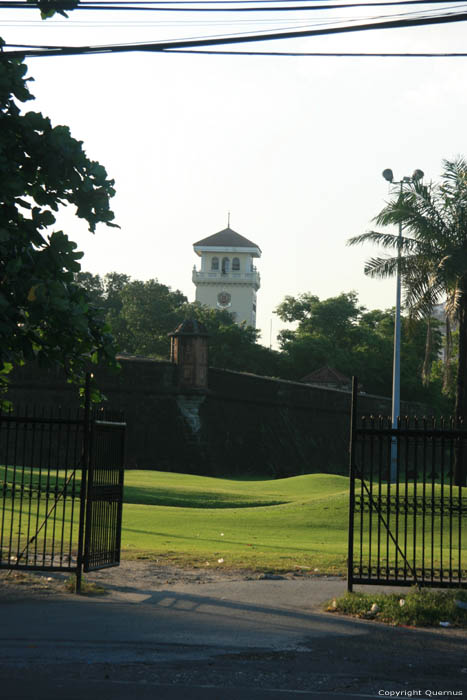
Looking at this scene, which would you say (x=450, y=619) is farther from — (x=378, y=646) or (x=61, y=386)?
(x=61, y=386)

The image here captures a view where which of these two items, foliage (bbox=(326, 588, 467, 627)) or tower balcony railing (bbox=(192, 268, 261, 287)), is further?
tower balcony railing (bbox=(192, 268, 261, 287))

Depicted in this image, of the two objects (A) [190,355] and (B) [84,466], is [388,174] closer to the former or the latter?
(A) [190,355]

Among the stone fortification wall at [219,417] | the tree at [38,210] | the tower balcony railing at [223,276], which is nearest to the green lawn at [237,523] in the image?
the tree at [38,210]

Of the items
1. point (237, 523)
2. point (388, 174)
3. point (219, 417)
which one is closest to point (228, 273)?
point (219, 417)

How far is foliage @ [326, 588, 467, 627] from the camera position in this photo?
30.0ft

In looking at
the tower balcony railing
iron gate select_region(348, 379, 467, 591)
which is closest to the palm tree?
iron gate select_region(348, 379, 467, 591)

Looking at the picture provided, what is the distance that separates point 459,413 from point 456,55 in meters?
16.8

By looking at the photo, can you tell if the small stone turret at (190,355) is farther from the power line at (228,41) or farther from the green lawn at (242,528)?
the power line at (228,41)

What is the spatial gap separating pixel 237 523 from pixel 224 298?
4227 inches

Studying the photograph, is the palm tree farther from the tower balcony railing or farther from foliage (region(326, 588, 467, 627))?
the tower balcony railing

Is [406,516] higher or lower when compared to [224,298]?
lower

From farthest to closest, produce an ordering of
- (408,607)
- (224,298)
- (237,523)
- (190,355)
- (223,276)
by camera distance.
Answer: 1. (224,298)
2. (223,276)
3. (190,355)
4. (237,523)
5. (408,607)

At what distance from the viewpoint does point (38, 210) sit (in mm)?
9523

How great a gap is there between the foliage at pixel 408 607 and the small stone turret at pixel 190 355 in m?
29.7
